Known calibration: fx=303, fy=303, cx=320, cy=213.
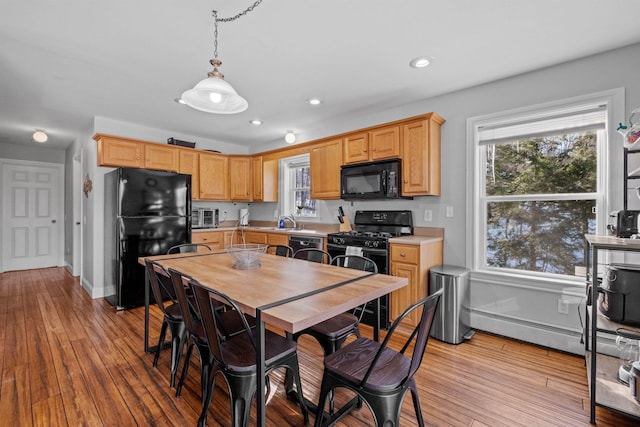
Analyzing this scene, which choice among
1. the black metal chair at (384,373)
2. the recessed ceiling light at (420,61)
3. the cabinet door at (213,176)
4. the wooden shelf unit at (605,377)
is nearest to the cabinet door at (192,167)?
the cabinet door at (213,176)

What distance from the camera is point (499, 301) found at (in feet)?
9.52

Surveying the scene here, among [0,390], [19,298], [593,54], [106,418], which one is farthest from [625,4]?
[19,298]

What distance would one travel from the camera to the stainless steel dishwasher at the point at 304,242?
372 centimetres

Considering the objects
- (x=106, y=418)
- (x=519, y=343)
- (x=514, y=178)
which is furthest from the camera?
(x=514, y=178)

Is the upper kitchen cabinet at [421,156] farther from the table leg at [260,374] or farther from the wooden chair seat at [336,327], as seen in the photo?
the table leg at [260,374]

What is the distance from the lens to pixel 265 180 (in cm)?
512

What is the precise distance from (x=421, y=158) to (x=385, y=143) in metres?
0.46

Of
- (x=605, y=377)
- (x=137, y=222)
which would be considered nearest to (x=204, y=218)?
(x=137, y=222)

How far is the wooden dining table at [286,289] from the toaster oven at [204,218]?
249 centimetres

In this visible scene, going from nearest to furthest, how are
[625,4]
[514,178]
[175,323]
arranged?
[625,4] < [175,323] < [514,178]

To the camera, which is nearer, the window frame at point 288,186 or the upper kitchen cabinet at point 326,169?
the upper kitchen cabinet at point 326,169

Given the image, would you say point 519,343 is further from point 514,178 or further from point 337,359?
point 337,359

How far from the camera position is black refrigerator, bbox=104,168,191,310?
3.65 metres

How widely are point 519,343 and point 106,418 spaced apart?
3185 mm
